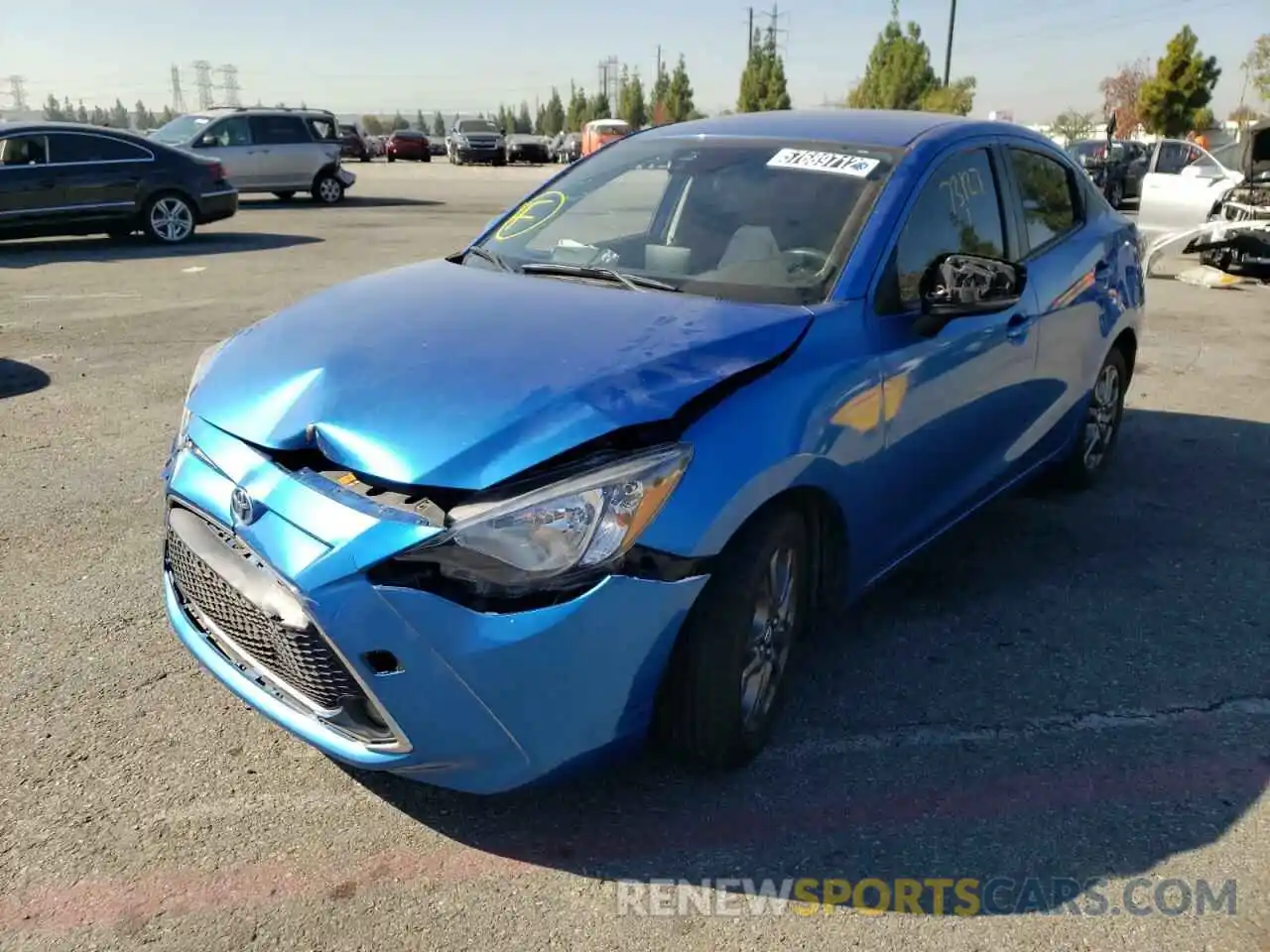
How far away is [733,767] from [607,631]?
748 millimetres

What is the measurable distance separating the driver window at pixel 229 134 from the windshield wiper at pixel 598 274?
1819cm

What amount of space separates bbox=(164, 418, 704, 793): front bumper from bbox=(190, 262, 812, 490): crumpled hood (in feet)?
0.54

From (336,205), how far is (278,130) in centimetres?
170

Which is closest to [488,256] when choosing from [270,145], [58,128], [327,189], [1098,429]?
[1098,429]

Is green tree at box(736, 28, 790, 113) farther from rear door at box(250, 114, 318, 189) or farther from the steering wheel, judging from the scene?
the steering wheel

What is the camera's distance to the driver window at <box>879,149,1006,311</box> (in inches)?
134

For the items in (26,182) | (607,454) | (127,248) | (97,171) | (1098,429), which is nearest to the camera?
(607,454)

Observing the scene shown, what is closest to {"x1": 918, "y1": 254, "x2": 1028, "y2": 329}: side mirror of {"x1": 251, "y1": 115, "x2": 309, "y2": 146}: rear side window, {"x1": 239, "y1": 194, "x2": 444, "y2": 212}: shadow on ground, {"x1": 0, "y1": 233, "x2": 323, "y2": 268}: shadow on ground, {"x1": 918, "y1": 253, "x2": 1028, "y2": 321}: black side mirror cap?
{"x1": 918, "y1": 253, "x2": 1028, "y2": 321}: black side mirror cap

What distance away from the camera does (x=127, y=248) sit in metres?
14.1

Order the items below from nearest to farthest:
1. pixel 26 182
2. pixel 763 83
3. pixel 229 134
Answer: pixel 26 182 → pixel 229 134 → pixel 763 83

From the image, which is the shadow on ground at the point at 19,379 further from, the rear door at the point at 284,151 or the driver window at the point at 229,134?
the rear door at the point at 284,151

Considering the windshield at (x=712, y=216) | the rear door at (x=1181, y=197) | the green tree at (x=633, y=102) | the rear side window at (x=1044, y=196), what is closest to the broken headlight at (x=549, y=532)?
the windshield at (x=712, y=216)

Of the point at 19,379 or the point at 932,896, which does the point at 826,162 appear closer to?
the point at 932,896

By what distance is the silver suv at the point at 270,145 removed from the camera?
1962 centimetres
